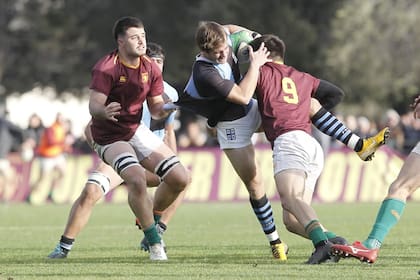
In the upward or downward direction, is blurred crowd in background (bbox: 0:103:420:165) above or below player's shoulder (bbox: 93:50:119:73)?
below

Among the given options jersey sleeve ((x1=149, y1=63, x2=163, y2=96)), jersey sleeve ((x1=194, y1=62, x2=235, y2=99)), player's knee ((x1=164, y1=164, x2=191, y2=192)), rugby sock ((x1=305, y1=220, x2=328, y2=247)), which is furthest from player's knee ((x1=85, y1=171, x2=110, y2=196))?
rugby sock ((x1=305, y1=220, x2=328, y2=247))

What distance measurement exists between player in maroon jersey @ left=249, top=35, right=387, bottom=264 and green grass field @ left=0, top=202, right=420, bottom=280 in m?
0.41

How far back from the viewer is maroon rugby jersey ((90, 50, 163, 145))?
10797 mm

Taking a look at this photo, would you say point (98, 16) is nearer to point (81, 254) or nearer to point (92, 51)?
point (92, 51)

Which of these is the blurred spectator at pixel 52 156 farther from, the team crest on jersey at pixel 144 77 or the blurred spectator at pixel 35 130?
the team crest on jersey at pixel 144 77

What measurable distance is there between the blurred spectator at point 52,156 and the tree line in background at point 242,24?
1869cm

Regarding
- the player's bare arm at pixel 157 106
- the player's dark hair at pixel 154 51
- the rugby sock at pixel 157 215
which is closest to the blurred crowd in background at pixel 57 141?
the player's dark hair at pixel 154 51

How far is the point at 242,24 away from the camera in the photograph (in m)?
45.3

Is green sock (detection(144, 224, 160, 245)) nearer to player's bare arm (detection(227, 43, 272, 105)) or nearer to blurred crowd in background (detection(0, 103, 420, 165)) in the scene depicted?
player's bare arm (detection(227, 43, 272, 105))

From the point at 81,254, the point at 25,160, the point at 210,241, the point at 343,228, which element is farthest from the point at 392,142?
the point at 81,254

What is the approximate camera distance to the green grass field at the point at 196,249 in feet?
31.6

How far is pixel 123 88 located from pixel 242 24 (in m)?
34.7

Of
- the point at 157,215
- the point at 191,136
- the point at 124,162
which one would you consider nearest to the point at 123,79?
the point at 124,162

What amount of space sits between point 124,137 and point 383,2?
4008 cm
